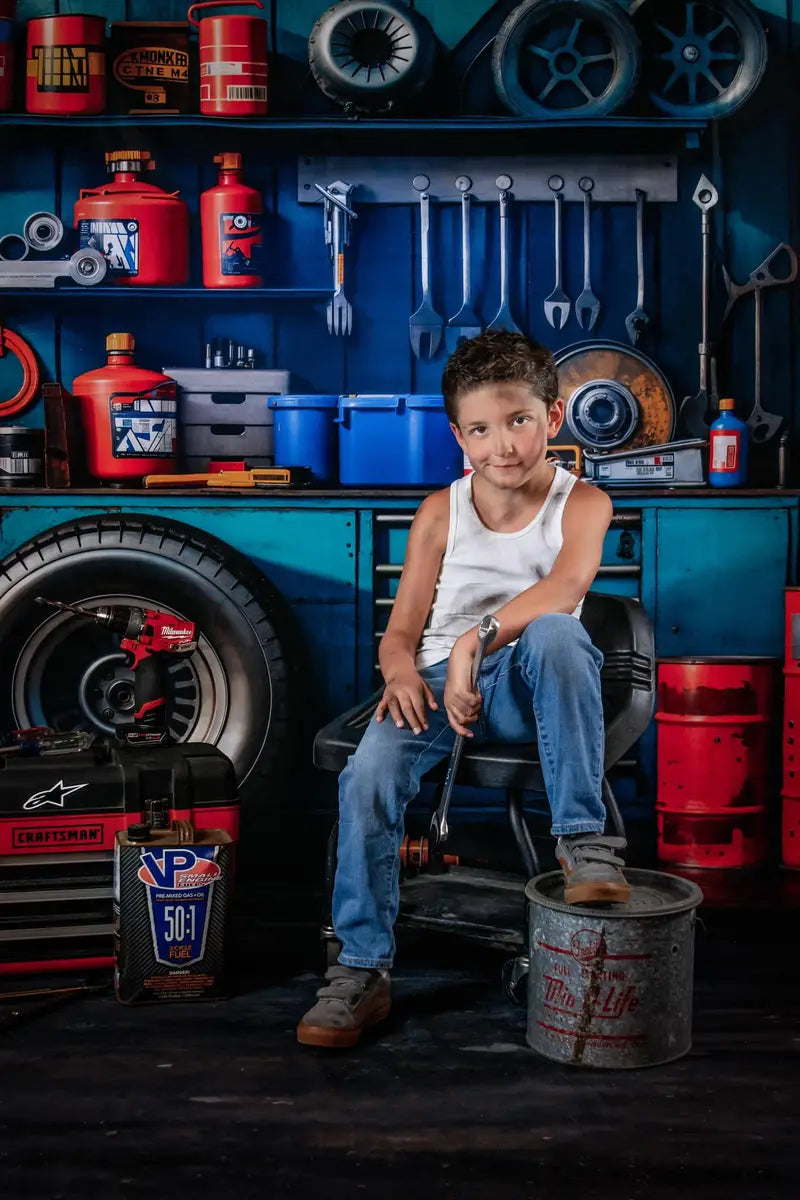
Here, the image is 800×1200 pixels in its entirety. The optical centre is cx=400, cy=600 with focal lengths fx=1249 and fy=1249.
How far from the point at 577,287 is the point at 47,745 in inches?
76.6

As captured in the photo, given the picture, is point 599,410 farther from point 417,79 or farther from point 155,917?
point 155,917

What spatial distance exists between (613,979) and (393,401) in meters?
1.66

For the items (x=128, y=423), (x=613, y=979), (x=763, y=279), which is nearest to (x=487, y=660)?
(x=613, y=979)

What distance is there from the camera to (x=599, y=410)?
10.6 ft

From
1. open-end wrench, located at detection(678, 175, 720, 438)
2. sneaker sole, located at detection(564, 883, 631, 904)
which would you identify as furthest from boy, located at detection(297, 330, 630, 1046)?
open-end wrench, located at detection(678, 175, 720, 438)

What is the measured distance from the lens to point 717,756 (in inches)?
107

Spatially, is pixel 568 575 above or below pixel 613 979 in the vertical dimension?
above

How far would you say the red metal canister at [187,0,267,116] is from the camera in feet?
10.3

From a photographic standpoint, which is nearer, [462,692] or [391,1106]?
[391,1106]

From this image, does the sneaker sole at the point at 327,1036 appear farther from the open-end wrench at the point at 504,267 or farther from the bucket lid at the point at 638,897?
the open-end wrench at the point at 504,267

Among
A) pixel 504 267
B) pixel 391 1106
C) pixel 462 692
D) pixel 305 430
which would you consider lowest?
pixel 391 1106

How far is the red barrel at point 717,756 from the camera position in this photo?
271 centimetres

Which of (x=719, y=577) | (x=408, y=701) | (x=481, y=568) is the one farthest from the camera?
(x=719, y=577)

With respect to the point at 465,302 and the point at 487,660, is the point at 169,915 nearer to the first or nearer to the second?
the point at 487,660
